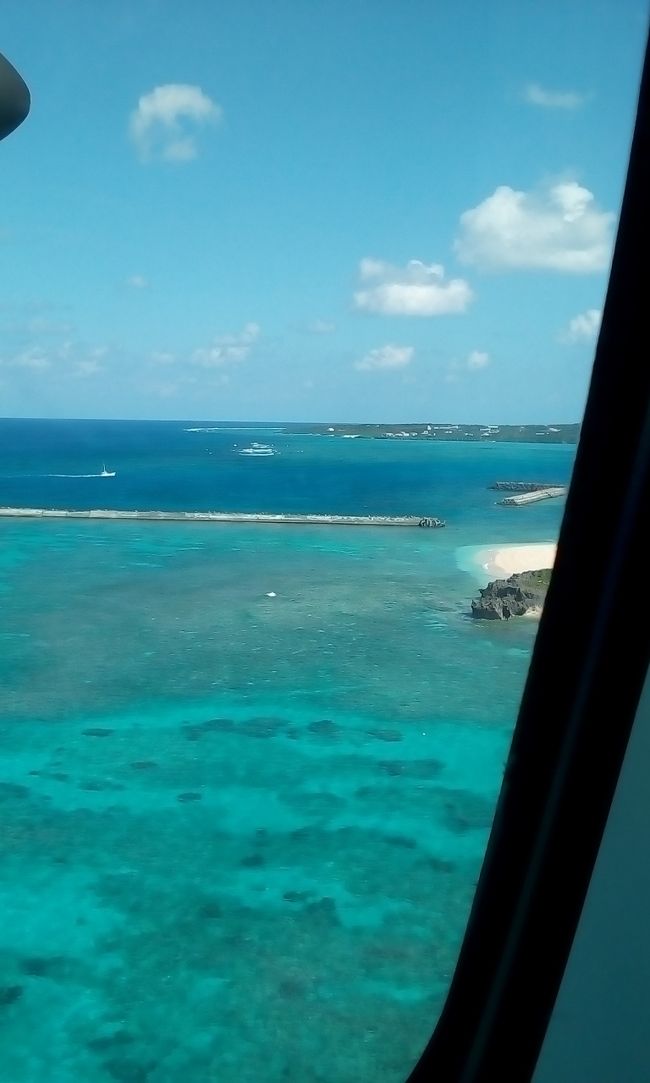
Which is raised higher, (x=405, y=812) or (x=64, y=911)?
(x=405, y=812)

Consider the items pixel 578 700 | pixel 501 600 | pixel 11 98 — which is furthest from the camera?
pixel 501 600

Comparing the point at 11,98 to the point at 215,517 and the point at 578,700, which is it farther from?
the point at 215,517

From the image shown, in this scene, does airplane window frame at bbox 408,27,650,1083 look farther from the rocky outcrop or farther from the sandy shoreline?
the rocky outcrop

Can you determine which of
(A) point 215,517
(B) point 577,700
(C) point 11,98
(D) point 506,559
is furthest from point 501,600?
(C) point 11,98

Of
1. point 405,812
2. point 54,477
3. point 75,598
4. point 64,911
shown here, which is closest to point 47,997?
point 64,911

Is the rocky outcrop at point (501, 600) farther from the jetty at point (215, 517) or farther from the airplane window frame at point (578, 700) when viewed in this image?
the airplane window frame at point (578, 700)

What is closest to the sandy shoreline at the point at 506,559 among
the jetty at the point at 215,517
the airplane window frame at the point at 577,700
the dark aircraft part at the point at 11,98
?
the jetty at the point at 215,517

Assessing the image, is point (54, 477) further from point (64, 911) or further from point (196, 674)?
point (64, 911)
